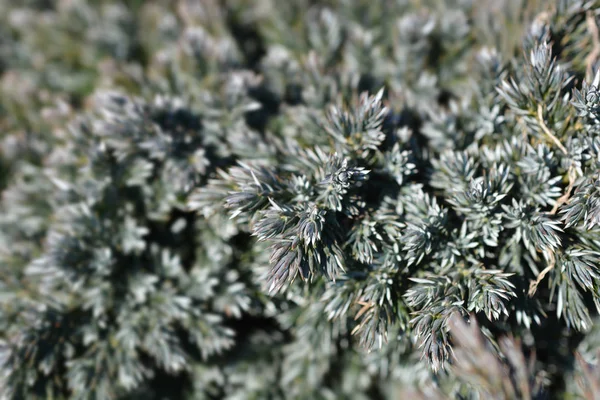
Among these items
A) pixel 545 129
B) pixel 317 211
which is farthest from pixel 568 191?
pixel 317 211

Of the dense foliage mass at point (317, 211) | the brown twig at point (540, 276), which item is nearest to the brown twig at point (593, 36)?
the dense foliage mass at point (317, 211)

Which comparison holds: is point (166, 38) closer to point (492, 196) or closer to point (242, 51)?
point (242, 51)

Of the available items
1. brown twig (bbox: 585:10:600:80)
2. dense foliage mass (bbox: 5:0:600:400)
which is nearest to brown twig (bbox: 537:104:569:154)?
dense foliage mass (bbox: 5:0:600:400)

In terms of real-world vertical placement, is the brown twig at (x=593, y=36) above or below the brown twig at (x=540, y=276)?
above

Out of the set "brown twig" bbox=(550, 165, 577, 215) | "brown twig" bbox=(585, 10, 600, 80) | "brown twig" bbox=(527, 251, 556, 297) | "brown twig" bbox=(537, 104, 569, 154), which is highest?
"brown twig" bbox=(585, 10, 600, 80)

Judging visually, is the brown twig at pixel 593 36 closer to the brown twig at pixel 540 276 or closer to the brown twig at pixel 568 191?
the brown twig at pixel 568 191

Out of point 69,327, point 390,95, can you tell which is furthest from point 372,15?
point 69,327

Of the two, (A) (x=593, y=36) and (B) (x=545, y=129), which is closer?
(B) (x=545, y=129)

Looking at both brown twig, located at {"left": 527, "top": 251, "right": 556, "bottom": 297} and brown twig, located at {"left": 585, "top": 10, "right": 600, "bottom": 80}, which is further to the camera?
brown twig, located at {"left": 585, "top": 10, "right": 600, "bottom": 80}

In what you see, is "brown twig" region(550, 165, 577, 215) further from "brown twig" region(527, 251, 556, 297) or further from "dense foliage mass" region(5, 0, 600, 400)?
"brown twig" region(527, 251, 556, 297)

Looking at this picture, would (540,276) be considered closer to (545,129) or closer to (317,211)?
(545,129)
